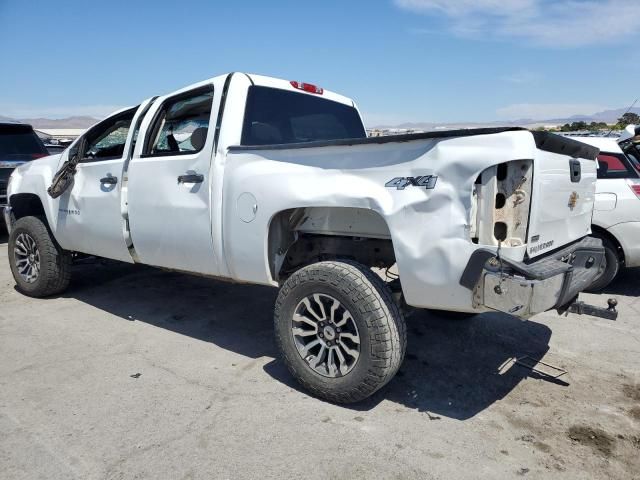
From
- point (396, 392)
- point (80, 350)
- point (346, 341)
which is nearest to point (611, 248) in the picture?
point (396, 392)

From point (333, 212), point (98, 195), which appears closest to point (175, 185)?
point (98, 195)

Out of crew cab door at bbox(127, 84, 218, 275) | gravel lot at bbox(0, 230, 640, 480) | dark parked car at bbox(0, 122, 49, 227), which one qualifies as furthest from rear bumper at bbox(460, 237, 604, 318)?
dark parked car at bbox(0, 122, 49, 227)

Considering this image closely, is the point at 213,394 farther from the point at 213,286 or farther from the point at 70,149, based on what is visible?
the point at 70,149

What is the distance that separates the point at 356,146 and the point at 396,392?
1.67 meters

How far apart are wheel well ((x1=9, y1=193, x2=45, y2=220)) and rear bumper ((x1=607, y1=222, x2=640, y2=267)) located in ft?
20.8

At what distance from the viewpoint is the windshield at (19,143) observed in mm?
9047

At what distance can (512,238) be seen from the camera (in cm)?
267

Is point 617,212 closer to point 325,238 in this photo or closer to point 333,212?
point 325,238

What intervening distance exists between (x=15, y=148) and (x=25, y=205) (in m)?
4.17

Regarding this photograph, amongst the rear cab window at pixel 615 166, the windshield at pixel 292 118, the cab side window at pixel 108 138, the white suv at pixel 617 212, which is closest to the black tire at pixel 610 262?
the white suv at pixel 617 212

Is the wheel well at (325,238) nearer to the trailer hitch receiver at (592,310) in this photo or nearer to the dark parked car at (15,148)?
the trailer hitch receiver at (592,310)

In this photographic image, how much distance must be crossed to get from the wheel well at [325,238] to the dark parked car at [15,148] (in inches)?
284

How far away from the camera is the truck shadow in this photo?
137 inches

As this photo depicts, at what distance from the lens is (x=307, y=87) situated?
4.53 meters
